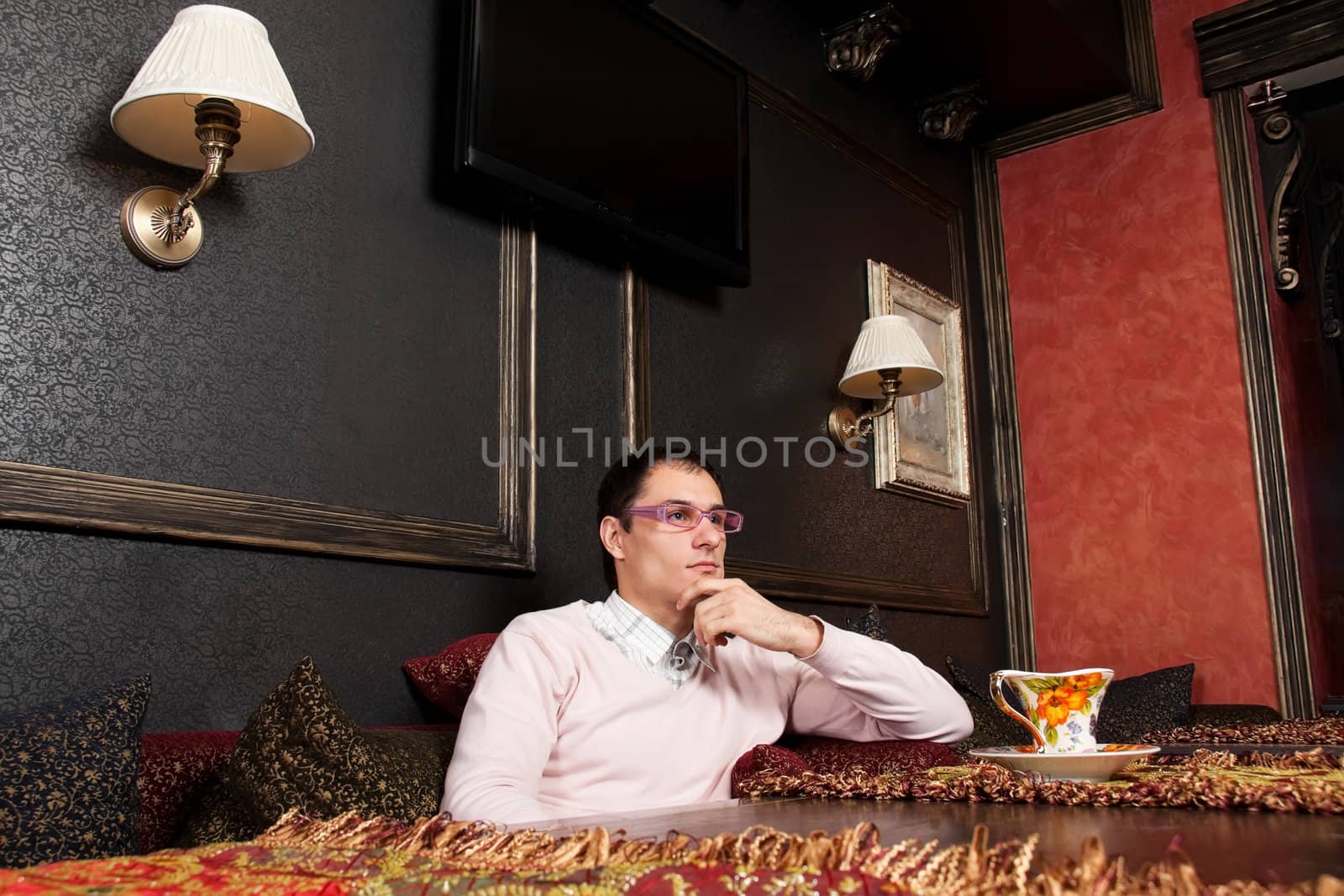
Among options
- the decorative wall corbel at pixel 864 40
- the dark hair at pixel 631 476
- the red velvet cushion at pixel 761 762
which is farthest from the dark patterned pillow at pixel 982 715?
the decorative wall corbel at pixel 864 40

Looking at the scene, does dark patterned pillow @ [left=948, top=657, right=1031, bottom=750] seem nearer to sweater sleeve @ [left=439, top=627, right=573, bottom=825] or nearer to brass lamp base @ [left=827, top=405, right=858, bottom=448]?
brass lamp base @ [left=827, top=405, right=858, bottom=448]

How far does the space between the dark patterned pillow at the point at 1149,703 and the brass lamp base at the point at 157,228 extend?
2.62 metres

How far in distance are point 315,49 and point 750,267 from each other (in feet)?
4.42

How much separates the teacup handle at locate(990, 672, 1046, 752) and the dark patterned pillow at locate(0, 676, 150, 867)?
1.01 m

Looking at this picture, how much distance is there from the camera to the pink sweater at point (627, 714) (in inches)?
60.7

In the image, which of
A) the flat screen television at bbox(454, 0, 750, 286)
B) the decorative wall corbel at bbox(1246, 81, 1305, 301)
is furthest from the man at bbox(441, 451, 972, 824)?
the decorative wall corbel at bbox(1246, 81, 1305, 301)

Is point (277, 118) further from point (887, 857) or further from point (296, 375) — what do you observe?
point (887, 857)

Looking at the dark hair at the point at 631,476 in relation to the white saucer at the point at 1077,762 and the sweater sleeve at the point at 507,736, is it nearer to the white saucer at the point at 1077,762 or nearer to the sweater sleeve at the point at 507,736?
the sweater sleeve at the point at 507,736

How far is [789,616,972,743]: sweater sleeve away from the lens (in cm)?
167

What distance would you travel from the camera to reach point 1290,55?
3.91 m

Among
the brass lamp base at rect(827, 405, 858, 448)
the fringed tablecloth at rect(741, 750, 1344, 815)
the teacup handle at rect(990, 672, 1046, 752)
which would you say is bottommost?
the fringed tablecloth at rect(741, 750, 1344, 815)

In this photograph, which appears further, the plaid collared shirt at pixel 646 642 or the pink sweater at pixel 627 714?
the plaid collared shirt at pixel 646 642

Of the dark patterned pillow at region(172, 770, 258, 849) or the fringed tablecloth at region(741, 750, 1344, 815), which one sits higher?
the fringed tablecloth at region(741, 750, 1344, 815)

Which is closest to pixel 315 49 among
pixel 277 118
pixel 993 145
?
pixel 277 118
